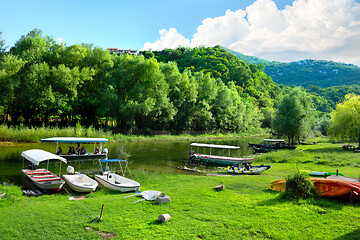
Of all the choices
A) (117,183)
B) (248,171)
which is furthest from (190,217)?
(248,171)

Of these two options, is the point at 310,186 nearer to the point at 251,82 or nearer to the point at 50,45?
the point at 50,45

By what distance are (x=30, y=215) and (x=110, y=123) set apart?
52.2 metres

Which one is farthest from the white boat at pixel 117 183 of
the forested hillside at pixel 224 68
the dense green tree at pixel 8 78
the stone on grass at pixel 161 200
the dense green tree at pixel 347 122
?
the forested hillside at pixel 224 68

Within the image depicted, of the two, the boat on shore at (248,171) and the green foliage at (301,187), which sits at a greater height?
the green foliage at (301,187)

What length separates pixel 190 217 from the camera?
9914 mm

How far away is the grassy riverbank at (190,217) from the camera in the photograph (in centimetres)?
843

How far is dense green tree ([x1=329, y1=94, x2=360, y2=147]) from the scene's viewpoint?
121 feet

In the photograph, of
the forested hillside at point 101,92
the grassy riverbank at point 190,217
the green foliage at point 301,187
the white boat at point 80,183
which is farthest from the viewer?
the forested hillside at point 101,92

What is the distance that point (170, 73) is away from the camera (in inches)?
2516

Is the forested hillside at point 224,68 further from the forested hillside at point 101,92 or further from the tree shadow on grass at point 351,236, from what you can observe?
the tree shadow on grass at point 351,236

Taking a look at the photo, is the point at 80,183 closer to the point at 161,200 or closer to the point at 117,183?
the point at 117,183

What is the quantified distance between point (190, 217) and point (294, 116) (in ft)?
146

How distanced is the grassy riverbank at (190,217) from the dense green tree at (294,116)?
37876mm

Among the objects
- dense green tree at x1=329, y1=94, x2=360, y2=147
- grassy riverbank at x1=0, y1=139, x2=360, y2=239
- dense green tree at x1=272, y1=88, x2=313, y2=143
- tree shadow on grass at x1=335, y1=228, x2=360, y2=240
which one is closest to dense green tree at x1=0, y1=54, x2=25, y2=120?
grassy riverbank at x1=0, y1=139, x2=360, y2=239
